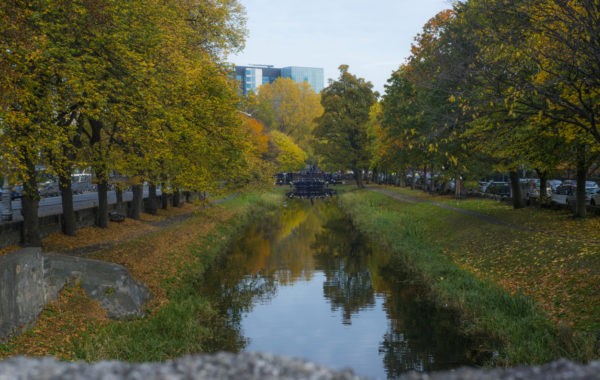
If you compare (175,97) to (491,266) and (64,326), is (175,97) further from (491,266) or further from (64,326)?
(491,266)

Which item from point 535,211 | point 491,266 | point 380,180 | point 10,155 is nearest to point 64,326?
point 10,155

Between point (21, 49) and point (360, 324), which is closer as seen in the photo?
point (21, 49)

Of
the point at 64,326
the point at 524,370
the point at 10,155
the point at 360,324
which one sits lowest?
the point at 360,324

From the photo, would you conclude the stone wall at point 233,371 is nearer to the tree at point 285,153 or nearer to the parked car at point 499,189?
the parked car at point 499,189

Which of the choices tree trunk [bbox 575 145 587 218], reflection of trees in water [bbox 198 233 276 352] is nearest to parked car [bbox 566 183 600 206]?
tree trunk [bbox 575 145 587 218]

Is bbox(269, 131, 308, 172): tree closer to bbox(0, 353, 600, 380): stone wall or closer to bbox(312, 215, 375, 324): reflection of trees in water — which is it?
bbox(312, 215, 375, 324): reflection of trees in water

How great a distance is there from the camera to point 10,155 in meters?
15.4

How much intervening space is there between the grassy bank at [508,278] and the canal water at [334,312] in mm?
980

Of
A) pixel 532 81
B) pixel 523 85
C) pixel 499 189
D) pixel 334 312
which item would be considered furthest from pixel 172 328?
pixel 499 189

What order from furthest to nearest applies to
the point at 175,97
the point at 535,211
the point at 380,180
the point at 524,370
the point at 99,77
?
the point at 380,180 → the point at 535,211 → the point at 175,97 → the point at 99,77 → the point at 524,370

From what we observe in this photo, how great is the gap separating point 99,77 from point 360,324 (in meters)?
11.7

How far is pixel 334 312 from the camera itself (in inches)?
812

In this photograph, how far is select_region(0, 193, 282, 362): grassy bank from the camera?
13.1 meters

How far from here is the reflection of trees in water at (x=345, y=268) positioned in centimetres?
2188
